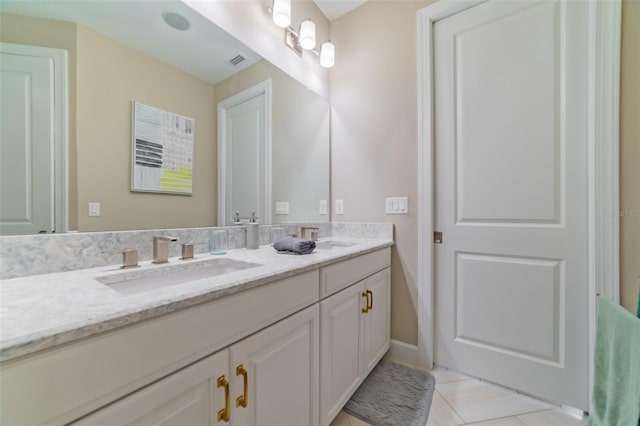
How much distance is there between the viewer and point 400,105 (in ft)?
5.85

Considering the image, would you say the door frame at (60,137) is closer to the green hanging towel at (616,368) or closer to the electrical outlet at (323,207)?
the electrical outlet at (323,207)

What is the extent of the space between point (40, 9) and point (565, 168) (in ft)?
7.41

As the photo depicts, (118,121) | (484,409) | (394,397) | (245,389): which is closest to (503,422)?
(484,409)

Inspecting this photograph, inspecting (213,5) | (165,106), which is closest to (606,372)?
(165,106)

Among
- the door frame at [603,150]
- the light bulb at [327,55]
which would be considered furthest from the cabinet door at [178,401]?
the light bulb at [327,55]

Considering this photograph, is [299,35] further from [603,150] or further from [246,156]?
[603,150]

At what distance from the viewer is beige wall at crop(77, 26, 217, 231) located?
0.89 m

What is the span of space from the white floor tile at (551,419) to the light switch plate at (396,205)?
121 centimetres

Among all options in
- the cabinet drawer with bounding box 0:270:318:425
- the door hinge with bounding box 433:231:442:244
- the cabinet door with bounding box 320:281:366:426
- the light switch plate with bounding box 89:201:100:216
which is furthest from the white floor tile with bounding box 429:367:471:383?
the light switch plate with bounding box 89:201:100:216

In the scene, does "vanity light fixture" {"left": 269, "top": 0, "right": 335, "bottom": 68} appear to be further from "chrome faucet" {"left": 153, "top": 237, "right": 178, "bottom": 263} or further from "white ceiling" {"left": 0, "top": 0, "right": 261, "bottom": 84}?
"chrome faucet" {"left": 153, "top": 237, "right": 178, "bottom": 263}

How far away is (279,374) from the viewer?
0.87m

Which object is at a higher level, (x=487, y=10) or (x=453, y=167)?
(x=487, y=10)

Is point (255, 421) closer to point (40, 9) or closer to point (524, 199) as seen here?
point (40, 9)

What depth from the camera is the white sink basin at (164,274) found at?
82 centimetres
